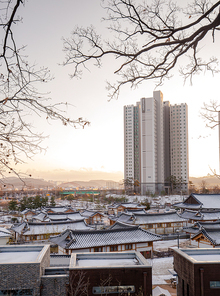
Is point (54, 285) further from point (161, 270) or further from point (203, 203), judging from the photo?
point (203, 203)

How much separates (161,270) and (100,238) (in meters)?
4.71

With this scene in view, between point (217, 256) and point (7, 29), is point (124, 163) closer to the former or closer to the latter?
point (217, 256)

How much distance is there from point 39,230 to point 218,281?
21.2 metres

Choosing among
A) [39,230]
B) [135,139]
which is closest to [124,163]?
[135,139]

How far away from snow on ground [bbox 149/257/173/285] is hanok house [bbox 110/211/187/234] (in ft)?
30.5

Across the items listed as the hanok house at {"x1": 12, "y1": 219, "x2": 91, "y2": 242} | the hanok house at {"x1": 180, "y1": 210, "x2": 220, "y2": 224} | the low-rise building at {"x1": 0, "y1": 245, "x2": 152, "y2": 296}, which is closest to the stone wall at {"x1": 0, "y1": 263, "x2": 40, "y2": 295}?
the low-rise building at {"x1": 0, "y1": 245, "x2": 152, "y2": 296}

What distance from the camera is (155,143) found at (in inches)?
3009

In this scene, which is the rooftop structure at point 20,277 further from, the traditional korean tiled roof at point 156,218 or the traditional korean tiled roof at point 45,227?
A: the traditional korean tiled roof at point 156,218

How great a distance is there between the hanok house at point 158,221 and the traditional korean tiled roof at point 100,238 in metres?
8.85

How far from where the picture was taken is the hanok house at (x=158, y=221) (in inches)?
1159

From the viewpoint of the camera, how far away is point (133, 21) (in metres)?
3.77

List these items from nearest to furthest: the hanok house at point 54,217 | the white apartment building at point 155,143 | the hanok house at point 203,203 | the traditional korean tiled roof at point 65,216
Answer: the hanok house at point 54,217
the traditional korean tiled roof at point 65,216
the hanok house at point 203,203
the white apartment building at point 155,143

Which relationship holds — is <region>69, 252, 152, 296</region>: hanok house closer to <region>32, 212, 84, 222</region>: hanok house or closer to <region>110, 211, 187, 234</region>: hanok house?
<region>110, 211, 187, 234</region>: hanok house

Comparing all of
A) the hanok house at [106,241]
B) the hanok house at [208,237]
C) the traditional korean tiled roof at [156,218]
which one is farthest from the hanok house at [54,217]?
the hanok house at [208,237]
